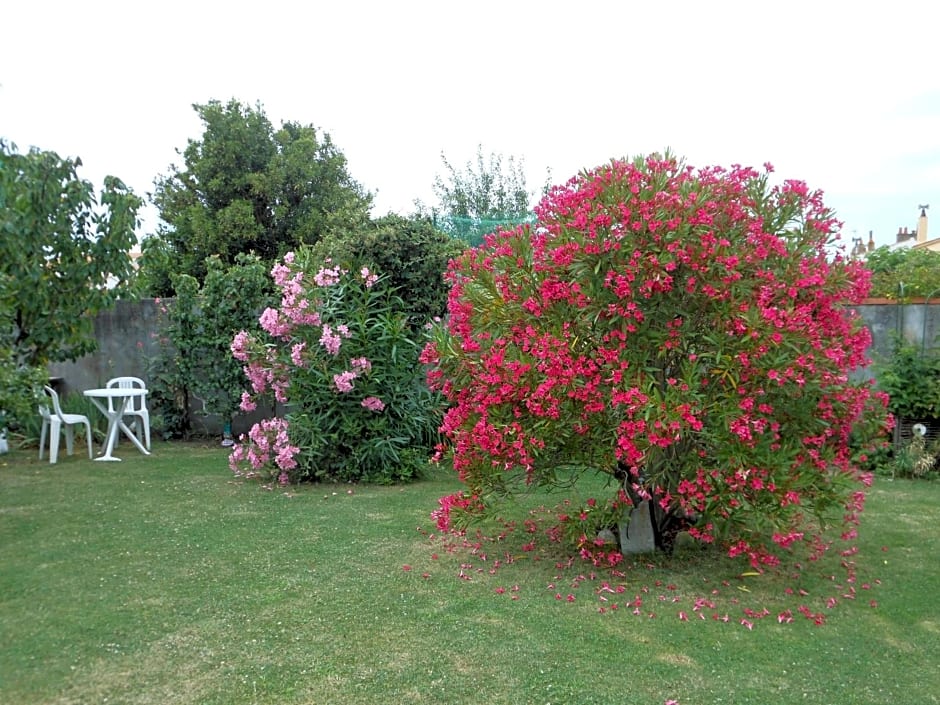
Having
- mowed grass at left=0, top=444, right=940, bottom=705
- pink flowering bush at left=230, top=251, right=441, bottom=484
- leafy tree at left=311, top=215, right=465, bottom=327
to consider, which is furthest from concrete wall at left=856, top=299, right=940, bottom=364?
pink flowering bush at left=230, top=251, right=441, bottom=484

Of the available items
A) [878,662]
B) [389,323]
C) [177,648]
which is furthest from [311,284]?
[878,662]

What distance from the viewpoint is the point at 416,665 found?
9.85 ft

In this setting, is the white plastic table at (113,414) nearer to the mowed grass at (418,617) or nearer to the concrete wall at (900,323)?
the mowed grass at (418,617)

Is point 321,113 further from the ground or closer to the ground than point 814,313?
further from the ground

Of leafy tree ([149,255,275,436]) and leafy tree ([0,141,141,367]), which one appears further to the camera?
leafy tree ([149,255,275,436])

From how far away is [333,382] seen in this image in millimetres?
6613

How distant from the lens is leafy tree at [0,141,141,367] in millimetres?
6559

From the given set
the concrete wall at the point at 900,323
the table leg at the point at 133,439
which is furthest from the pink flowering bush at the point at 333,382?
the concrete wall at the point at 900,323

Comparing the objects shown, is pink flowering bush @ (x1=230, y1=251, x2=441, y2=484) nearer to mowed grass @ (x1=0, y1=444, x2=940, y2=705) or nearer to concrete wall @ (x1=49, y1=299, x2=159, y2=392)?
mowed grass @ (x1=0, y1=444, x2=940, y2=705)

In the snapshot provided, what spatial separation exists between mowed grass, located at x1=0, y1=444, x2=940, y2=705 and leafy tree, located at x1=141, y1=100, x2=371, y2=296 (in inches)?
512

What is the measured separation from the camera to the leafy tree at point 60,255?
21.5ft

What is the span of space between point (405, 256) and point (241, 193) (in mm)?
12504

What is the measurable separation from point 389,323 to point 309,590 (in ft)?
10.6

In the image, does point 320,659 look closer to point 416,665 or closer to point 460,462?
point 416,665
